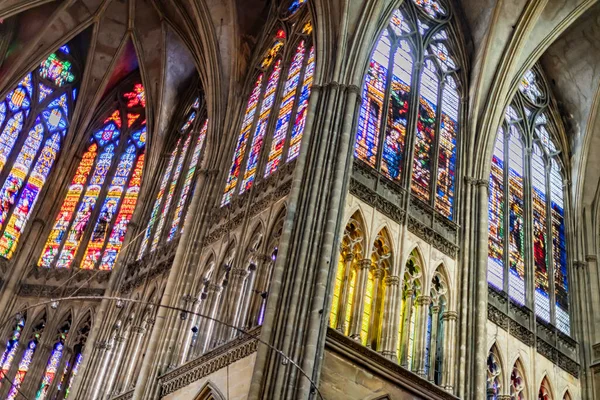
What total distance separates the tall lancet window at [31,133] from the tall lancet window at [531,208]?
1417cm

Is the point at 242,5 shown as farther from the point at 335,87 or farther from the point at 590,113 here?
the point at 590,113

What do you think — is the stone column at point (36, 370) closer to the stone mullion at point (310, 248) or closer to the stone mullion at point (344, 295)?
the stone mullion at point (310, 248)

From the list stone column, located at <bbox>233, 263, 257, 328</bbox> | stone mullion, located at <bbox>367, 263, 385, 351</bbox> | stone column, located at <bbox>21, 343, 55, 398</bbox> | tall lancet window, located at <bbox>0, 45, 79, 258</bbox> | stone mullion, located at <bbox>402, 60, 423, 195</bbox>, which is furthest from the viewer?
tall lancet window, located at <bbox>0, 45, 79, 258</bbox>

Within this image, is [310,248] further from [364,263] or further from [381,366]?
Answer: [381,366]

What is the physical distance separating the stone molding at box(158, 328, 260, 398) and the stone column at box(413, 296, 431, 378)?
12.7 feet

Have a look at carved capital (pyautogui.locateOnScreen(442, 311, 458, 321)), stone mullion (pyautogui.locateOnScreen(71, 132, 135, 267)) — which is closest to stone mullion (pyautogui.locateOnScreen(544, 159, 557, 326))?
carved capital (pyautogui.locateOnScreen(442, 311, 458, 321))

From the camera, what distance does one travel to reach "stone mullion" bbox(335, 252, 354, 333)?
1664 cm

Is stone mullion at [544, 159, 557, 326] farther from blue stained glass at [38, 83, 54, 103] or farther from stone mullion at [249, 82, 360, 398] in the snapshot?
blue stained glass at [38, 83, 54, 103]

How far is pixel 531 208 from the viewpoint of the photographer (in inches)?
945

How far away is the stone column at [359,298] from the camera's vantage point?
16844 mm

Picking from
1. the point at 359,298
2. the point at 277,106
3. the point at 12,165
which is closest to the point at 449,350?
the point at 359,298

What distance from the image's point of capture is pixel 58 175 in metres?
27.0

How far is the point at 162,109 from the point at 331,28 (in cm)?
897

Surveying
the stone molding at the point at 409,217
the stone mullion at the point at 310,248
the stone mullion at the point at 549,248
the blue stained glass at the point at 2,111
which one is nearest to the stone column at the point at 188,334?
the stone mullion at the point at 310,248
